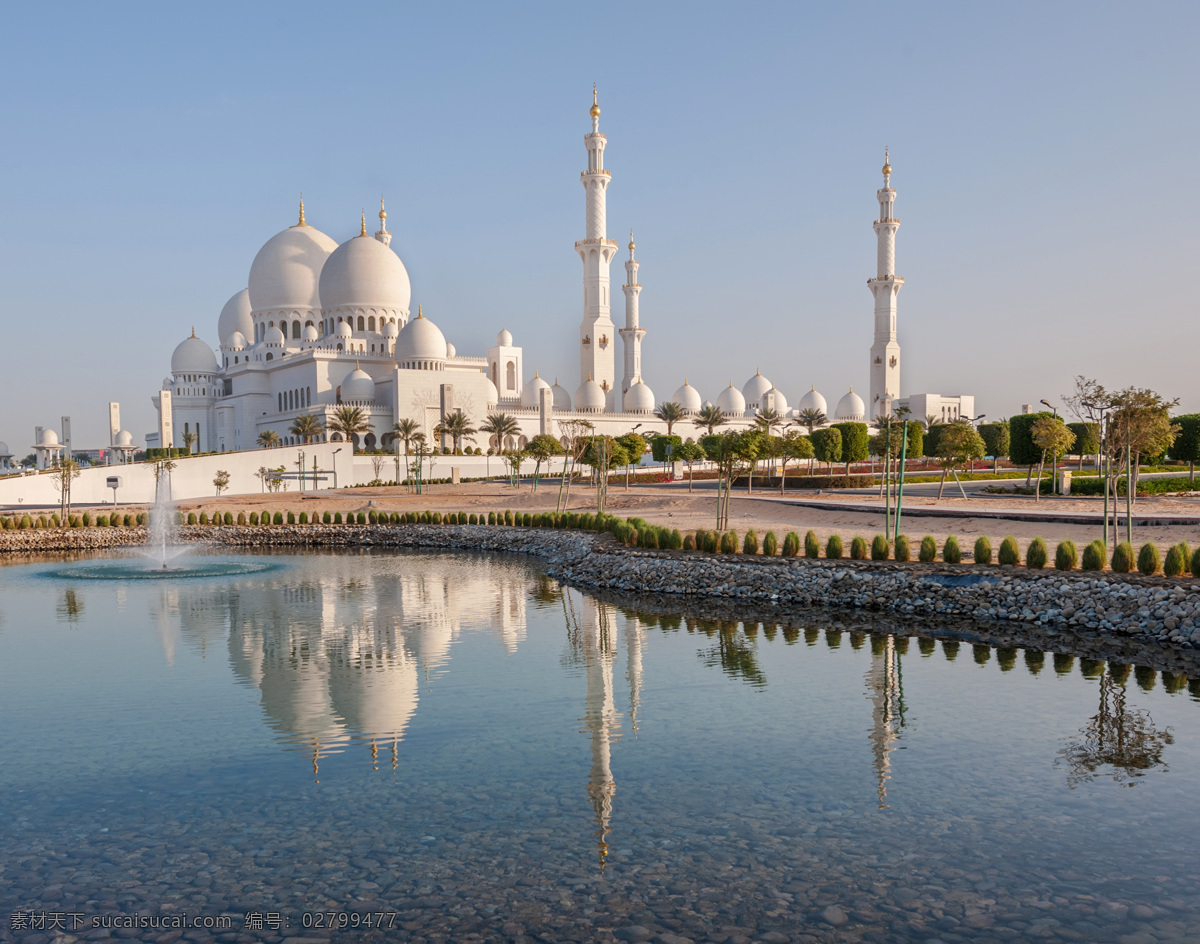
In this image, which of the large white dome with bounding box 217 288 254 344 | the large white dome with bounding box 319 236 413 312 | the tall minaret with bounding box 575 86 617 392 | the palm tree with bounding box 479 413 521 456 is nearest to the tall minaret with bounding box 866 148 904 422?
the tall minaret with bounding box 575 86 617 392

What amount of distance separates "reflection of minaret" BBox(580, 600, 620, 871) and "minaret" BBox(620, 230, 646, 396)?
225 ft

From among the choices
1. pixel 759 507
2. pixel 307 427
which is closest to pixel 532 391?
pixel 307 427

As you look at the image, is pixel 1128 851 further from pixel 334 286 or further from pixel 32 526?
pixel 334 286

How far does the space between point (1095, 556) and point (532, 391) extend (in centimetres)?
7039

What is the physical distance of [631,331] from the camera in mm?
85750

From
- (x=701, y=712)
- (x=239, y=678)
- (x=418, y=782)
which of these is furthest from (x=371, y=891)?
(x=239, y=678)

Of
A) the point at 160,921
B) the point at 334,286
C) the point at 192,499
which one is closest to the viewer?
the point at 160,921

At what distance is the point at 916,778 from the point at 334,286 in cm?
7333

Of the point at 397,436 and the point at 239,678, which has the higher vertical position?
the point at 397,436

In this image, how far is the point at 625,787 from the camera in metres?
8.61

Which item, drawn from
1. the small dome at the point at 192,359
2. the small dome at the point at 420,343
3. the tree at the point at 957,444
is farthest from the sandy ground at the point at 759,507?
the small dome at the point at 192,359

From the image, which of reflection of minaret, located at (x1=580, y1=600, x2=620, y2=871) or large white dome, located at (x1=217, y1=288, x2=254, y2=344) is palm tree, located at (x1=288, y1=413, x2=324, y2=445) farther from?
reflection of minaret, located at (x1=580, y1=600, x2=620, y2=871)

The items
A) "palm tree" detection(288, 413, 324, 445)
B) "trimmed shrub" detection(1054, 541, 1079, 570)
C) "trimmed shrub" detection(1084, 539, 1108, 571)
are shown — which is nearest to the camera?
"trimmed shrub" detection(1084, 539, 1108, 571)

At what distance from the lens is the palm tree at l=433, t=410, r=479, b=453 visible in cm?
6588
